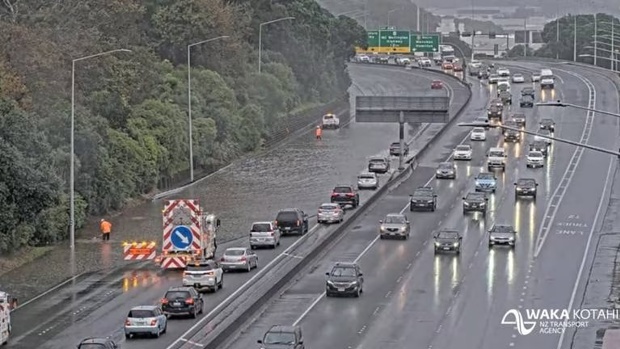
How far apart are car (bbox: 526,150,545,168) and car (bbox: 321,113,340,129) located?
110 feet

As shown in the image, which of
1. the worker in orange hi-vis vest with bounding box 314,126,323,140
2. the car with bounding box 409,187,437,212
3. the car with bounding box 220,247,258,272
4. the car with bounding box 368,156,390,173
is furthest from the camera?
the worker in orange hi-vis vest with bounding box 314,126,323,140

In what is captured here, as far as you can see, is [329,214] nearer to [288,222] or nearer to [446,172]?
[288,222]

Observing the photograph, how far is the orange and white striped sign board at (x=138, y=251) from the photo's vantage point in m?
70.9

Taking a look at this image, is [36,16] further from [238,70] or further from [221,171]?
[238,70]

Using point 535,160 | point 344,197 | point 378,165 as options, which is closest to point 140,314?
point 344,197

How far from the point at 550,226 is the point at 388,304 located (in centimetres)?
2462

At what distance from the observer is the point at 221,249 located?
75.6m

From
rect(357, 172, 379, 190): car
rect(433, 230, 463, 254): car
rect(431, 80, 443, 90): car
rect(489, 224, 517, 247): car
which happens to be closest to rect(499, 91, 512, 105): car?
rect(431, 80, 443, 90): car

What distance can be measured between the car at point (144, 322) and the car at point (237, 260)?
45.2 feet

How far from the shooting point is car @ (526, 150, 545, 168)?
109188 millimetres

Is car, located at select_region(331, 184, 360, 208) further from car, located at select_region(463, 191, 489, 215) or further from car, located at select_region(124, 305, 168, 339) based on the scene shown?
car, located at select_region(124, 305, 168, 339)

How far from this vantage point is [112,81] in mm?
Answer: 100750

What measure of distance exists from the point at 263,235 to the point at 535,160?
39.1 meters

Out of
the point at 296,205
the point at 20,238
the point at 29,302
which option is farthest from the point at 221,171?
the point at 29,302
